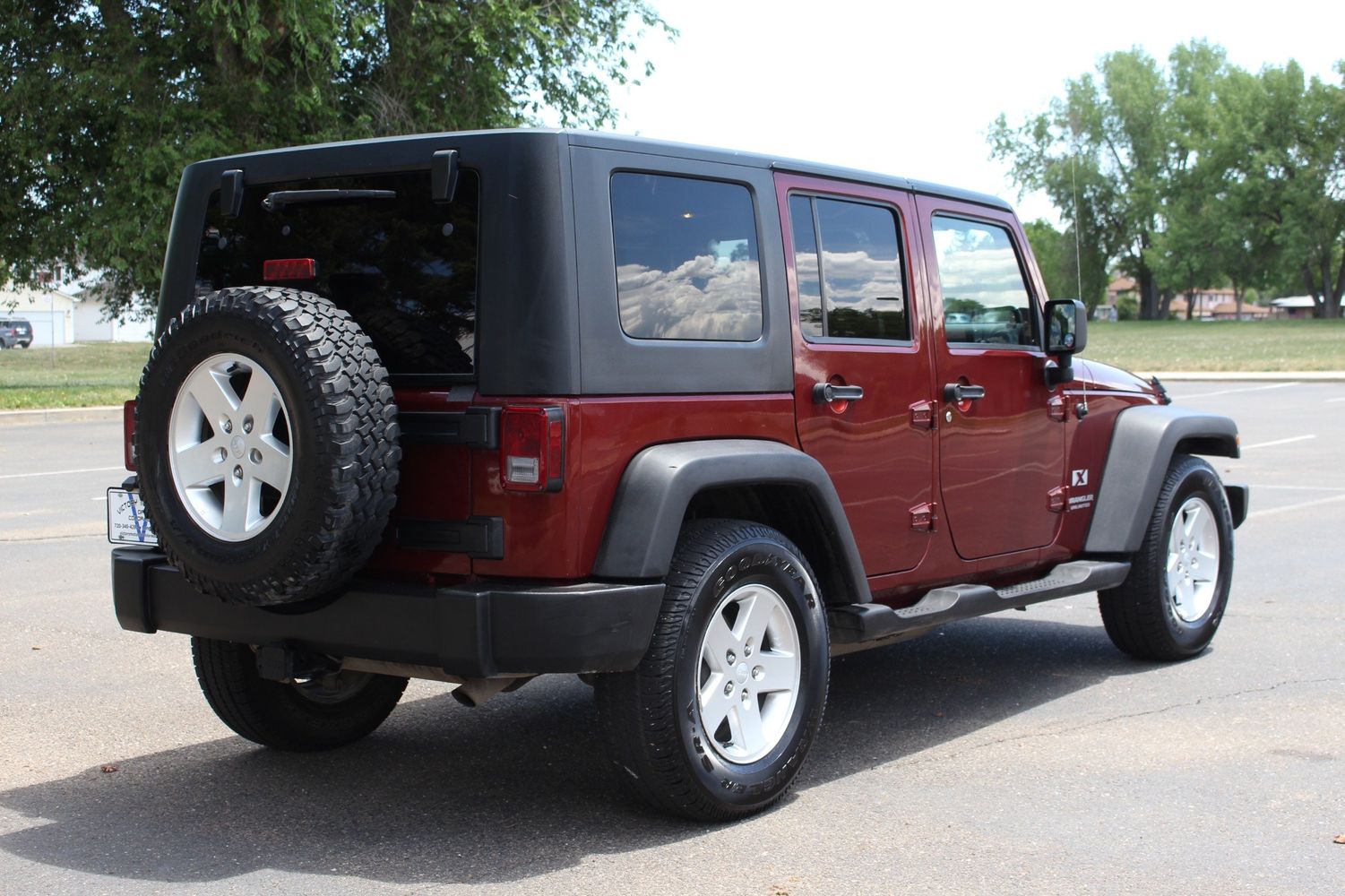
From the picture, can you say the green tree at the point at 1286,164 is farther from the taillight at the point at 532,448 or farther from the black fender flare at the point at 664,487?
the taillight at the point at 532,448

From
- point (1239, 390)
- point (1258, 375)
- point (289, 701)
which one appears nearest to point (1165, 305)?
point (1258, 375)

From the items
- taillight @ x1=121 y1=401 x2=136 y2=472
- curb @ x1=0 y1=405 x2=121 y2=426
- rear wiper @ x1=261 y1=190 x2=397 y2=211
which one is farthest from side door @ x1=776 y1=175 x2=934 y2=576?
curb @ x1=0 y1=405 x2=121 y2=426

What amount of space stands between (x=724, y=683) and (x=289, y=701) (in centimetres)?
162

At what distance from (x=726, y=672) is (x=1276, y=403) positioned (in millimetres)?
22063

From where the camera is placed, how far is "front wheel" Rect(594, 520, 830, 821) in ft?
13.5

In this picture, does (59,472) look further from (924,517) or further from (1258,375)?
(1258,375)

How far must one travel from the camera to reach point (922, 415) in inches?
206

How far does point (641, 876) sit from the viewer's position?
3912 millimetres

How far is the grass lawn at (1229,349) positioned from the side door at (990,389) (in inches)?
1077

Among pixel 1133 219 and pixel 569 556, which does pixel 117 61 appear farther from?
pixel 1133 219

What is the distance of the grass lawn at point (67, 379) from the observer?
2317cm

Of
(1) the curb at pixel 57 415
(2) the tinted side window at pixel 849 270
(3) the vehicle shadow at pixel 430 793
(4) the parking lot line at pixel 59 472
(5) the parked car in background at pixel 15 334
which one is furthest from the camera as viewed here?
(5) the parked car in background at pixel 15 334

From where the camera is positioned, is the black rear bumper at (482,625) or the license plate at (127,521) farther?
the license plate at (127,521)

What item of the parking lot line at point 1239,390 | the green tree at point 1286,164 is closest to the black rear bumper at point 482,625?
the parking lot line at point 1239,390
